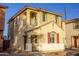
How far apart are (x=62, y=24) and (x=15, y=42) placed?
91 cm

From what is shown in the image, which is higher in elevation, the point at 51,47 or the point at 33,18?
the point at 33,18

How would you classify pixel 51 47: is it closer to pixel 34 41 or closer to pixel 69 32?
pixel 34 41

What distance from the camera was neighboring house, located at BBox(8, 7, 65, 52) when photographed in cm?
1446

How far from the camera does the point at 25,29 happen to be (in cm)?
1448

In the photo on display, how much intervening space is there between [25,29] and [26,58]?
52cm

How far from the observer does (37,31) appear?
47.4ft

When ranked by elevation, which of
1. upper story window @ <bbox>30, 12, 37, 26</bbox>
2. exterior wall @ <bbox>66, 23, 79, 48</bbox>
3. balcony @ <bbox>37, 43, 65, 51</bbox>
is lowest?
balcony @ <bbox>37, 43, 65, 51</bbox>

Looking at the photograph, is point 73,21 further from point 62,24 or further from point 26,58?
point 26,58

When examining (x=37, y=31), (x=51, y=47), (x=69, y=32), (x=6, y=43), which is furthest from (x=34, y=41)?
(x=69, y=32)

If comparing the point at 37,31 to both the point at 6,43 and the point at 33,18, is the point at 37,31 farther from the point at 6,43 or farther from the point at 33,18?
the point at 6,43

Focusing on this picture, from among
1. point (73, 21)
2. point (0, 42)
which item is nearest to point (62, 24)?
point (73, 21)

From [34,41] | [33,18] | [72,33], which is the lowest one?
[34,41]

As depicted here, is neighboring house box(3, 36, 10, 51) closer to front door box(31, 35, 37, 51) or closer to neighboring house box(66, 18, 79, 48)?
front door box(31, 35, 37, 51)

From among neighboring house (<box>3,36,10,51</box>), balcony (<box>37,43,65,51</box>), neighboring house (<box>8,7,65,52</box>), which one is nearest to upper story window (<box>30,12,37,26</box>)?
neighboring house (<box>8,7,65,52</box>)
